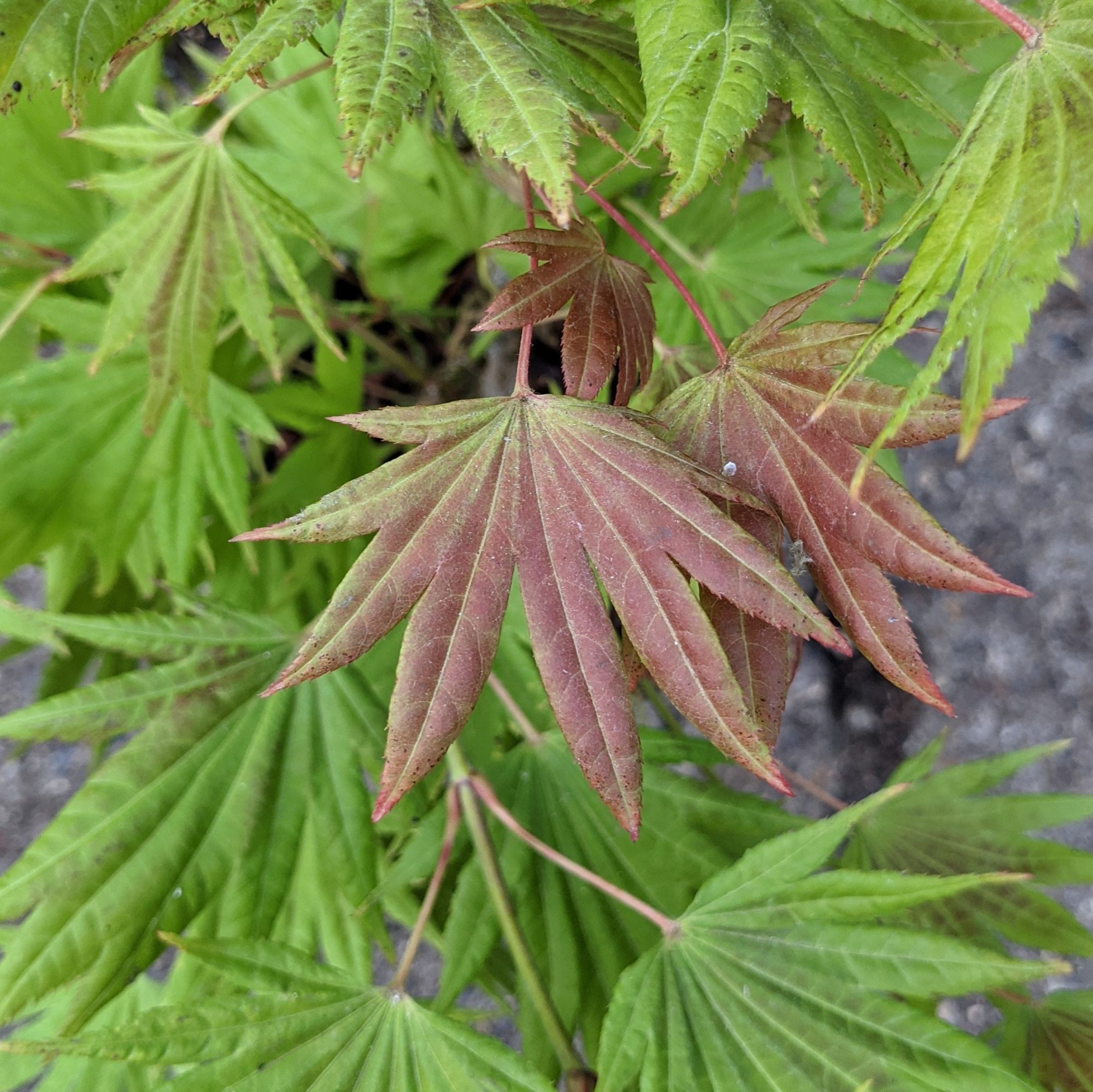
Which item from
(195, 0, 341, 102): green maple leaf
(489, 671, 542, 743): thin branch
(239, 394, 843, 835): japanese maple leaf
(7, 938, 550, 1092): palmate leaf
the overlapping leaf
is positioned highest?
(195, 0, 341, 102): green maple leaf

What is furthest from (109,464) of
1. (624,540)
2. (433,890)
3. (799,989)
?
(799,989)

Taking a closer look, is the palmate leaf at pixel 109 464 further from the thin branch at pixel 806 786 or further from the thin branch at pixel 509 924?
the thin branch at pixel 806 786

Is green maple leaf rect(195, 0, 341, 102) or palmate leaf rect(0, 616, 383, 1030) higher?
green maple leaf rect(195, 0, 341, 102)

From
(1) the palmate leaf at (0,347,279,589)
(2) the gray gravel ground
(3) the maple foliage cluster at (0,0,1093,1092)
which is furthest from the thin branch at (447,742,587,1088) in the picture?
(2) the gray gravel ground

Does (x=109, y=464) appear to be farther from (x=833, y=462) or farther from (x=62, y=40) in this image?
(x=833, y=462)

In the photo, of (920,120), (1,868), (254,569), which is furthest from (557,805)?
(1,868)

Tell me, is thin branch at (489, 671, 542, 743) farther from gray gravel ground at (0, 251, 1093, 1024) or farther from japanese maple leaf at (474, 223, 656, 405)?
gray gravel ground at (0, 251, 1093, 1024)
